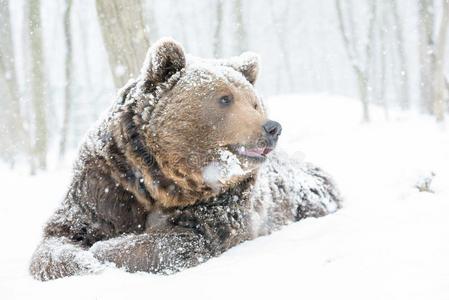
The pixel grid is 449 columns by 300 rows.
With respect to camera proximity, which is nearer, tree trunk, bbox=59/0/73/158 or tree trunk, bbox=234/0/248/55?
tree trunk, bbox=59/0/73/158

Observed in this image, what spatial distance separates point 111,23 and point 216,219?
3.53m

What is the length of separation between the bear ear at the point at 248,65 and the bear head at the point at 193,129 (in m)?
0.39

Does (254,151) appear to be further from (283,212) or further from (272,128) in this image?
(283,212)

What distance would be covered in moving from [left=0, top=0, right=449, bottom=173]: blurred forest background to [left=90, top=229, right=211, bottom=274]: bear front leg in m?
1.54

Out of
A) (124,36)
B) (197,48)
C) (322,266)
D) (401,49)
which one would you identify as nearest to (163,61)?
(322,266)

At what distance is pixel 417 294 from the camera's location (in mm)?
2004

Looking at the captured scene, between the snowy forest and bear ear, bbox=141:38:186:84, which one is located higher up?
bear ear, bbox=141:38:186:84

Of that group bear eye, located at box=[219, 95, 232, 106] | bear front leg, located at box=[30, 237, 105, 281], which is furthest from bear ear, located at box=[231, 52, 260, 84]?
bear front leg, located at box=[30, 237, 105, 281]

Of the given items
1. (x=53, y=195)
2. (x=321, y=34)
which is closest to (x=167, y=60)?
(x=53, y=195)

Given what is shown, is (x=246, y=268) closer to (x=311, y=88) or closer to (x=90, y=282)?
(x=90, y=282)

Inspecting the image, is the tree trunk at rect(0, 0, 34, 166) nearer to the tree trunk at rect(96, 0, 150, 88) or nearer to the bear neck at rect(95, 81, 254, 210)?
the tree trunk at rect(96, 0, 150, 88)

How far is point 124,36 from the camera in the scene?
6.31 metres

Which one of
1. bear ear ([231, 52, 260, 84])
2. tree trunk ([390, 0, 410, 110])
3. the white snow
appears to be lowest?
tree trunk ([390, 0, 410, 110])

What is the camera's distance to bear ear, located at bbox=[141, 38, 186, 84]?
370 centimetres
